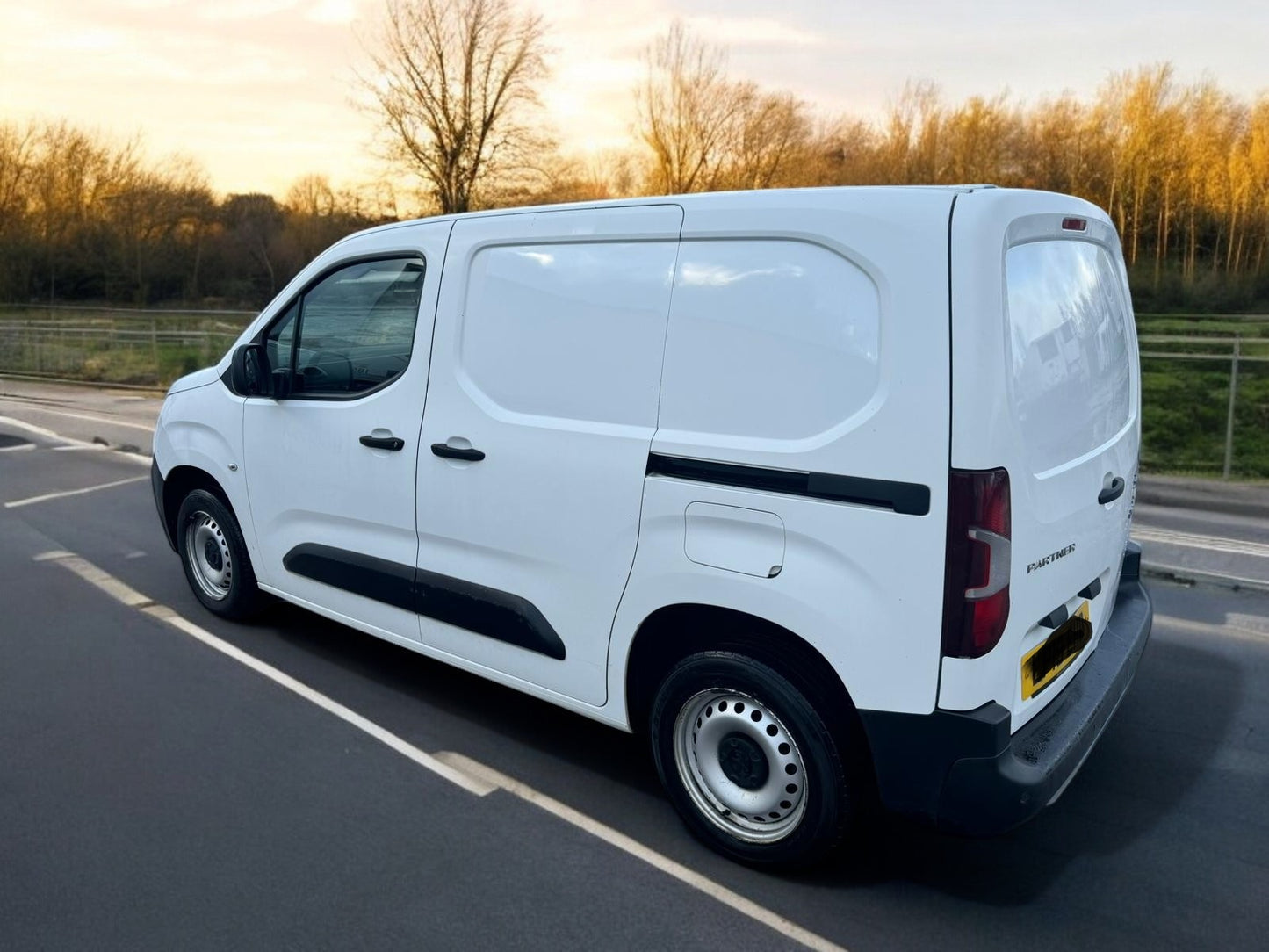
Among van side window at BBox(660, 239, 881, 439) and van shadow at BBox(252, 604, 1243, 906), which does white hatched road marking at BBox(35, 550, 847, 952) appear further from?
van side window at BBox(660, 239, 881, 439)

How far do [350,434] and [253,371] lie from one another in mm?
790

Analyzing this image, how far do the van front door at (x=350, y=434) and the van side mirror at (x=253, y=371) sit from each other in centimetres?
7

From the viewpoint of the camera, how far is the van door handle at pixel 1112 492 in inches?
133

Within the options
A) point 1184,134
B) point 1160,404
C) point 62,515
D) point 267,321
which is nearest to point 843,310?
point 267,321

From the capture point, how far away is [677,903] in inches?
124

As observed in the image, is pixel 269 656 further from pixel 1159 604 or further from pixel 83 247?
pixel 83 247

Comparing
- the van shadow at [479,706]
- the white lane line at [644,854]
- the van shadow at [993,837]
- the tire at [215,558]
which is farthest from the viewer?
the tire at [215,558]

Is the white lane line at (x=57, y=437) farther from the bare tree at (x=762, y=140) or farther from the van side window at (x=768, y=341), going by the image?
the bare tree at (x=762, y=140)

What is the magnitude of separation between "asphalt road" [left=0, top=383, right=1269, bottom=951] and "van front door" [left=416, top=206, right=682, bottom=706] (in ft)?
1.73

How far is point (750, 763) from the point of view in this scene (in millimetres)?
3277

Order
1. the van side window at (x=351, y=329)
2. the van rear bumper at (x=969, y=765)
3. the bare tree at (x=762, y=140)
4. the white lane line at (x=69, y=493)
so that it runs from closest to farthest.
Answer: the van rear bumper at (x=969, y=765) < the van side window at (x=351, y=329) < the white lane line at (x=69, y=493) < the bare tree at (x=762, y=140)

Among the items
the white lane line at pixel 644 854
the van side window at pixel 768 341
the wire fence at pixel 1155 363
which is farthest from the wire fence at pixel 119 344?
the van side window at pixel 768 341

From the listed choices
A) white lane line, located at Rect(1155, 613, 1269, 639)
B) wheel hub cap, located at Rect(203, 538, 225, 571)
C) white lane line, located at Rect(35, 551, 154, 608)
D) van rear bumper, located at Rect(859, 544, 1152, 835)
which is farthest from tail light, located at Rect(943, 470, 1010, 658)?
white lane line, located at Rect(35, 551, 154, 608)

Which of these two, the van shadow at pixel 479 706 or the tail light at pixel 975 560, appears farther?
the van shadow at pixel 479 706
